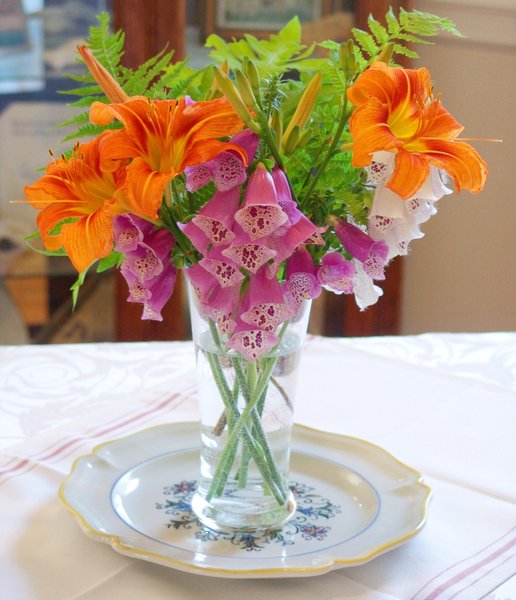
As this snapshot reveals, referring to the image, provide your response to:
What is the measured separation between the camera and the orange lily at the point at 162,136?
61 cm

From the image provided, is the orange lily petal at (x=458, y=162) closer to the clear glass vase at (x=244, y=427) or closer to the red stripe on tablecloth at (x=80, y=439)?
the clear glass vase at (x=244, y=427)

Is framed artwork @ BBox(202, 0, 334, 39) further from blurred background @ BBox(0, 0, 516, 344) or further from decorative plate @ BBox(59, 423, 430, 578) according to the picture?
decorative plate @ BBox(59, 423, 430, 578)

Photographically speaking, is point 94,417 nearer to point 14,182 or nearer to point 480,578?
point 480,578

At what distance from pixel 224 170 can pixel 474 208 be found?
195 cm

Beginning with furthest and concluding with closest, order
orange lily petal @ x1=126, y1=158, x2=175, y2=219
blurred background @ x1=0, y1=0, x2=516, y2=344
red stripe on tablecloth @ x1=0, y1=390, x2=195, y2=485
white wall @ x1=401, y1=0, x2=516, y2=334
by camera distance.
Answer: white wall @ x1=401, y1=0, x2=516, y2=334 → blurred background @ x1=0, y1=0, x2=516, y2=344 → red stripe on tablecloth @ x1=0, y1=390, x2=195, y2=485 → orange lily petal @ x1=126, y1=158, x2=175, y2=219

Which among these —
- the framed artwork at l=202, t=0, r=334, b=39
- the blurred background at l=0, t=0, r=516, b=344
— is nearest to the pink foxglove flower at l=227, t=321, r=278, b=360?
the blurred background at l=0, t=0, r=516, b=344

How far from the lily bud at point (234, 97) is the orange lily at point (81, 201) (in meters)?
0.08

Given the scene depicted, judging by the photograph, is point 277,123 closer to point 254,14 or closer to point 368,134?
point 368,134

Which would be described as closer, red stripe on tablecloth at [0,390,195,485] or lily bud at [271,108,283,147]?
lily bud at [271,108,283,147]

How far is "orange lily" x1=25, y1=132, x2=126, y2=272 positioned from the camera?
0.62 metres

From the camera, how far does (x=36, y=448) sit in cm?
92

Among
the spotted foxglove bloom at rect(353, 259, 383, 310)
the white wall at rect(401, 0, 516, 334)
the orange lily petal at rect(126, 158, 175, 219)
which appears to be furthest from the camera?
the white wall at rect(401, 0, 516, 334)

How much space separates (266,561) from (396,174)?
0.97ft

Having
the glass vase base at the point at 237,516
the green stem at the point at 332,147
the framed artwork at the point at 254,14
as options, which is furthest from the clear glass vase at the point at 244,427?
the framed artwork at the point at 254,14
